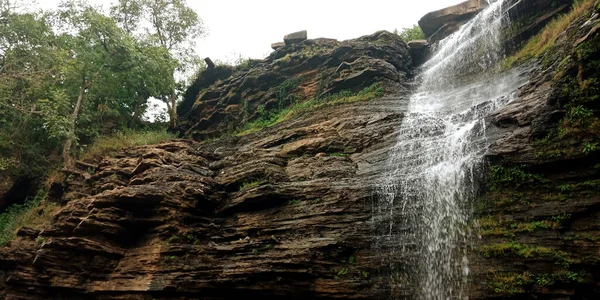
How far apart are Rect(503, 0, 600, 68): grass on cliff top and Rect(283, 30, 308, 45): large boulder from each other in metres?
12.8

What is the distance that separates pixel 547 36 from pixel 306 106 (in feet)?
36.1

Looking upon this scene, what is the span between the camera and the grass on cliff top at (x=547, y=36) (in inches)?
524

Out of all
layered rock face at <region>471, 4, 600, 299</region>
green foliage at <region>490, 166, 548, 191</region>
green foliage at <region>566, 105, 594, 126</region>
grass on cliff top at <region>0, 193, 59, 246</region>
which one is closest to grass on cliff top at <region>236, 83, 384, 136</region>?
layered rock face at <region>471, 4, 600, 299</region>

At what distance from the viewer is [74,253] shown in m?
11.7

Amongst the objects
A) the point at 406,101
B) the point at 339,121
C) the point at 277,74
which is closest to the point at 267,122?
the point at 277,74

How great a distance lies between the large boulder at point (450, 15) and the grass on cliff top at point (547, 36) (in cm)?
750

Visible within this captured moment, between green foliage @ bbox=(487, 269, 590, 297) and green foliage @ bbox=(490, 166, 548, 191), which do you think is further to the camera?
green foliage @ bbox=(490, 166, 548, 191)

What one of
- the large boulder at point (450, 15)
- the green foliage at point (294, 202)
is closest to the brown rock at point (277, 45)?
the large boulder at point (450, 15)

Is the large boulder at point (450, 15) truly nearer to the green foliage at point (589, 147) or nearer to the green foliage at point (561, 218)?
Answer: the green foliage at point (589, 147)

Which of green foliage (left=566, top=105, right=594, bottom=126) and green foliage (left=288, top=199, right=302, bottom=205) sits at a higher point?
green foliage (left=566, top=105, right=594, bottom=126)

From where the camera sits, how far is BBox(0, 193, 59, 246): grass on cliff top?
15.5 meters

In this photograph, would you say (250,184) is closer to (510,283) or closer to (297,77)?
(510,283)

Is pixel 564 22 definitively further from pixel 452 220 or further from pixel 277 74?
pixel 277 74

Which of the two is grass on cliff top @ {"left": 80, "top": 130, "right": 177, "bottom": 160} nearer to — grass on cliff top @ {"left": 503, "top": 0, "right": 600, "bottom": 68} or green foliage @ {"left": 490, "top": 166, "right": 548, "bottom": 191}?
green foliage @ {"left": 490, "top": 166, "right": 548, "bottom": 191}
